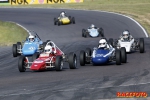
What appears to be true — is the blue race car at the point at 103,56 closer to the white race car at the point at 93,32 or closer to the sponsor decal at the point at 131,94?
the sponsor decal at the point at 131,94

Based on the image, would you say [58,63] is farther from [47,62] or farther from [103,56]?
[103,56]

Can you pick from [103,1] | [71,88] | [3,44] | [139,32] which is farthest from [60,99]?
[103,1]

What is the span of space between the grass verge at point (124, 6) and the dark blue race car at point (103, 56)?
25139mm

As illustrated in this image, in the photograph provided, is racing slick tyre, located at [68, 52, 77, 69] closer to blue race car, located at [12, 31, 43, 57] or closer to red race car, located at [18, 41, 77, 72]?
red race car, located at [18, 41, 77, 72]

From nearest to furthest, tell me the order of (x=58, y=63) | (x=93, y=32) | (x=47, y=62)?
(x=58, y=63) < (x=47, y=62) < (x=93, y=32)

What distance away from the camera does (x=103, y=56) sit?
24.1 m

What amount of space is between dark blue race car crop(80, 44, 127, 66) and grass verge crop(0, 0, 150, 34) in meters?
25.1

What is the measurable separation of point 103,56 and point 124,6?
4286 centimetres

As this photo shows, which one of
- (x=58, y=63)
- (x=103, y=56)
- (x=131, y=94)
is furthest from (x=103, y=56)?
(x=131, y=94)

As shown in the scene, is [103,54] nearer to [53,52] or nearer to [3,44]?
[53,52]

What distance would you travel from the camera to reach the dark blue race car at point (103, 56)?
2402cm

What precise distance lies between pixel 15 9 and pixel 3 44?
88.7ft

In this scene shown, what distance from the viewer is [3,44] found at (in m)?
40.6

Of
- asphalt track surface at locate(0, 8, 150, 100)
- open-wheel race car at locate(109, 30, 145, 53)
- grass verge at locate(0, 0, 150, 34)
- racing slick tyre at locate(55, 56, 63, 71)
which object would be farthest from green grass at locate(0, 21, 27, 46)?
racing slick tyre at locate(55, 56, 63, 71)
